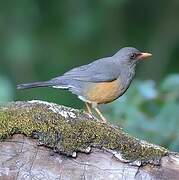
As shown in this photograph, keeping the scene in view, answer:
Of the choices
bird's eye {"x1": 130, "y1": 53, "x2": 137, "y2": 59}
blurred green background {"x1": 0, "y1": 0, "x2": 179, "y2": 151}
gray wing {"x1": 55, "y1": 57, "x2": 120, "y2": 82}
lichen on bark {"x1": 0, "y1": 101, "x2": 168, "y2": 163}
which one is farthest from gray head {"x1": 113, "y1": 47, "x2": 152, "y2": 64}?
blurred green background {"x1": 0, "y1": 0, "x2": 179, "y2": 151}

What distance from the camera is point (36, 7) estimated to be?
401 inches

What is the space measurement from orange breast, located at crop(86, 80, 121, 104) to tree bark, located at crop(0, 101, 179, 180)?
1.46m

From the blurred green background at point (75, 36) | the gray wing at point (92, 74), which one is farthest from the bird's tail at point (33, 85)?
the blurred green background at point (75, 36)

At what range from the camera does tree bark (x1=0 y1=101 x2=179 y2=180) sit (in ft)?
15.4

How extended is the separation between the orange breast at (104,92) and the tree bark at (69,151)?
146 cm

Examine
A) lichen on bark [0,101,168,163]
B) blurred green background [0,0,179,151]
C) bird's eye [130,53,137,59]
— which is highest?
lichen on bark [0,101,168,163]

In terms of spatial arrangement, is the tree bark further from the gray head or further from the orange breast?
the gray head

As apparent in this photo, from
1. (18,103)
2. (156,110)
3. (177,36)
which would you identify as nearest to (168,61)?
(177,36)

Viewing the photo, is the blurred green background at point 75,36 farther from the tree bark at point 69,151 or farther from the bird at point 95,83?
the tree bark at point 69,151

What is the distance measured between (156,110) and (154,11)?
432cm

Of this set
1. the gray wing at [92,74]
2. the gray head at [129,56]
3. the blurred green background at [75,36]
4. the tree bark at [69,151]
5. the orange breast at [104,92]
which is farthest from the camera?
the blurred green background at [75,36]

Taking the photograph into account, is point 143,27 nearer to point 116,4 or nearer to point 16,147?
point 116,4

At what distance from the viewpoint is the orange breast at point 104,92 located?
6516 millimetres

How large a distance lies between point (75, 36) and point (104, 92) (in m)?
3.97
